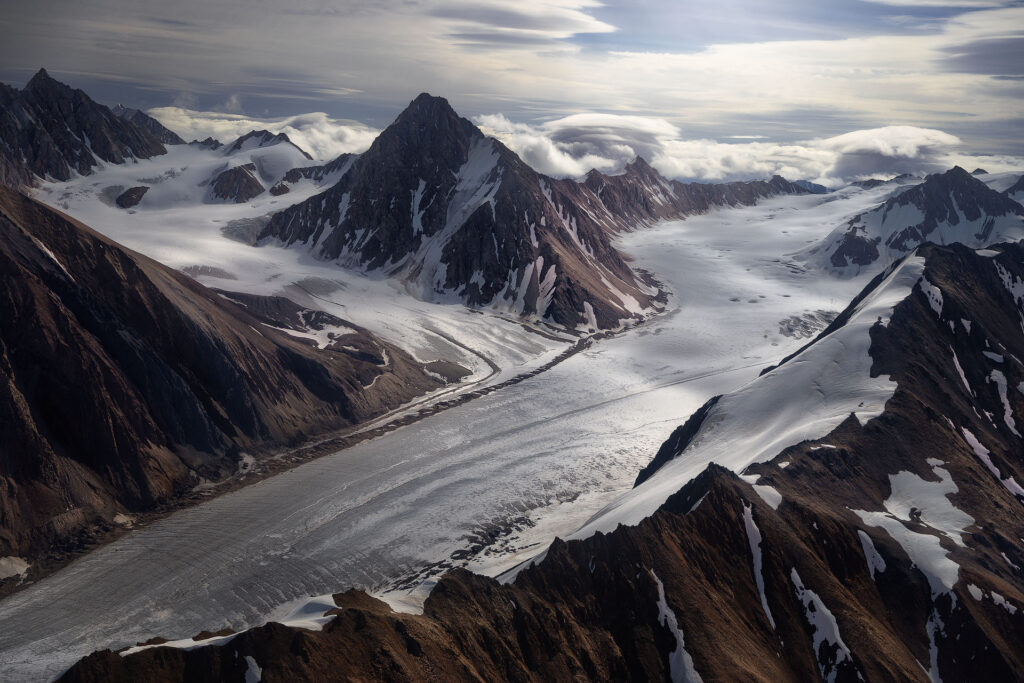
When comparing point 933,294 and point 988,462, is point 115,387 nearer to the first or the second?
point 988,462

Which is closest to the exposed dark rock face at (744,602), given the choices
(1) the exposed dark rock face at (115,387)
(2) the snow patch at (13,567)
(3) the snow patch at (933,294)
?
(2) the snow patch at (13,567)

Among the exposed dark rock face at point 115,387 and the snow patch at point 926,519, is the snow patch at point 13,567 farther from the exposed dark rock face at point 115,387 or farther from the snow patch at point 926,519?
the snow patch at point 926,519

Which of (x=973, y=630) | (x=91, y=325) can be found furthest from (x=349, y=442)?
(x=973, y=630)

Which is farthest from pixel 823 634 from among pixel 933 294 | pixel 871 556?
pixel 933 294

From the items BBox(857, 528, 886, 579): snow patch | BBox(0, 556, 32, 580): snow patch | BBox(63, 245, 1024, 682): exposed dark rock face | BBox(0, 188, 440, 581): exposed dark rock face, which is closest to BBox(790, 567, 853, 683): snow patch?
BBox(63, 245, 1024, 682): exposed dark rock face

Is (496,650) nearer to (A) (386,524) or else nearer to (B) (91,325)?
(A) (386,524)
